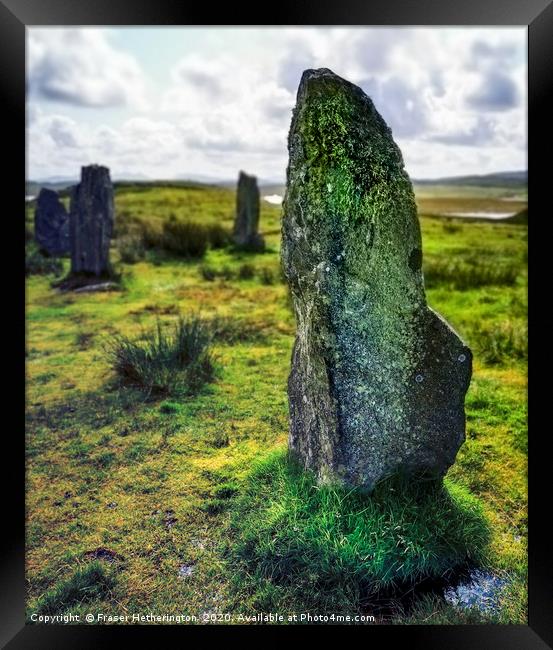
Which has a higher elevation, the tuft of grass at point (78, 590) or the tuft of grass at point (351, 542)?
the tuft of grass at point (351, 542)

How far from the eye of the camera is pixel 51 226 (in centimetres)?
1495

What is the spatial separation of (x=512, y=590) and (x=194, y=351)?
4.09 m

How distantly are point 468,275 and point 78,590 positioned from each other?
29.3 feet

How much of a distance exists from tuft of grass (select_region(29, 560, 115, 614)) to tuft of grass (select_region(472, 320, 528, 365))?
492 cm

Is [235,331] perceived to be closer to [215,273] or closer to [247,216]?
[215,273]

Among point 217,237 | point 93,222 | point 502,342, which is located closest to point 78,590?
point 502,342

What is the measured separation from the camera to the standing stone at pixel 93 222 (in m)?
11.6

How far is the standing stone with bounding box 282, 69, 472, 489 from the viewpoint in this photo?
12.3 ft

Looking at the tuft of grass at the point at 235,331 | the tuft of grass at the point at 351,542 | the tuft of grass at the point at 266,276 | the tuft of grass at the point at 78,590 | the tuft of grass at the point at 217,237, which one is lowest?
the tuft of grass at the point at 78,590

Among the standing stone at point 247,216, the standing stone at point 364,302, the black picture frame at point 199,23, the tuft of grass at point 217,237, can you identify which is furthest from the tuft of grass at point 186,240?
the standing stone at point 364,302

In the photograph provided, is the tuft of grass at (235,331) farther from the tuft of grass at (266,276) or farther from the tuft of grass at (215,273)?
the tuft of grass at (215,273)

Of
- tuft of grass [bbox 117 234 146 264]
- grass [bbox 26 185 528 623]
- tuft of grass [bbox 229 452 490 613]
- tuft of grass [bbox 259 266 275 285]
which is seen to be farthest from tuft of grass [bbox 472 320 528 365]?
tuft of grass [bbox 117 234 146 264]

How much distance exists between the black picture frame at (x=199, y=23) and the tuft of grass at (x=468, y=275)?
7164 mm
